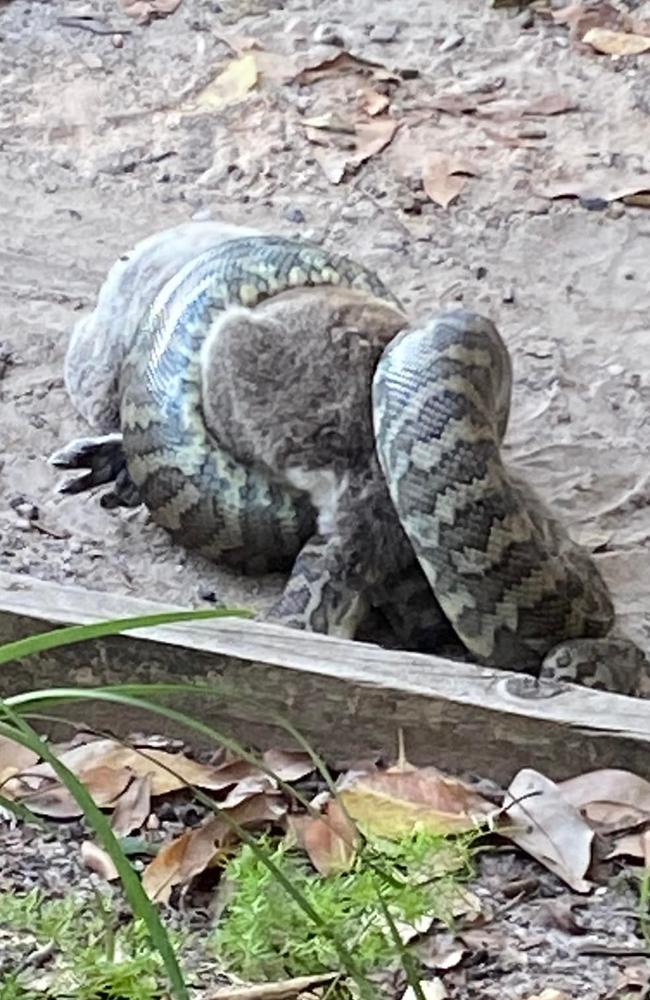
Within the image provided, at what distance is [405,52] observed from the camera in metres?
5.99

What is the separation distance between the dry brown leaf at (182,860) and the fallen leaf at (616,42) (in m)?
4.08

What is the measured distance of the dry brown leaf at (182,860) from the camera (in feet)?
7.67


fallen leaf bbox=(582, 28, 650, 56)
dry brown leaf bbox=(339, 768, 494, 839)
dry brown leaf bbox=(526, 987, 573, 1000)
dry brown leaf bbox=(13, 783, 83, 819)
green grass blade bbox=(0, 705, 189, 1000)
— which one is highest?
green grass blade bbox=(0, 705, 189, 1000)

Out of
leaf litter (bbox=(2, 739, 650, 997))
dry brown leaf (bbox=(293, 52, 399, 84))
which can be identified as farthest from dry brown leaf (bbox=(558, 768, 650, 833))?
dry brown leaf (bbox=(293, 52, 399, 84))

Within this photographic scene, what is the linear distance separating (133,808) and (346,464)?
1149mm

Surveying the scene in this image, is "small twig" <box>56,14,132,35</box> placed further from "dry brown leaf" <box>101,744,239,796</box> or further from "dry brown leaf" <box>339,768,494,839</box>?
"dry brown leaf" <box>339,768,494,839</box>

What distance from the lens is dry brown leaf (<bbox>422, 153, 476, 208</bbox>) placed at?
5148 mm

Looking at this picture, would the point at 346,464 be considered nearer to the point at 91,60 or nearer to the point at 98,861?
the point at 98,861

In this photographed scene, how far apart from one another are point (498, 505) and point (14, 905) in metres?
1.27

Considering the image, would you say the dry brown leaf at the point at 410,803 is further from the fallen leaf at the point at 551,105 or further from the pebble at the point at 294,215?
the fallen leaf at the point at 551,105

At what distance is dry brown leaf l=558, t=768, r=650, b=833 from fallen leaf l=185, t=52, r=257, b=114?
3.58 meters

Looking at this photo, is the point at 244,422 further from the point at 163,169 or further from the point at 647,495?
the point at 163,169

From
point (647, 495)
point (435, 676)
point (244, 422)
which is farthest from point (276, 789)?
point (647, 495)

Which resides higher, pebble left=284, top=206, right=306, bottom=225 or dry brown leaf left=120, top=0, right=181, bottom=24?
dry brown leaf left=120, top=0, right=181, bottom=24
